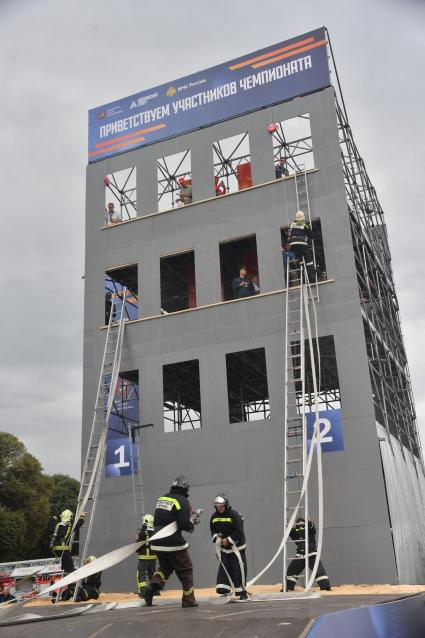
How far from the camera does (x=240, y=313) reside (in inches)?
651

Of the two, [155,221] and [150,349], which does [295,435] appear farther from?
[155,221]

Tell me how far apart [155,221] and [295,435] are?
26.8 ft

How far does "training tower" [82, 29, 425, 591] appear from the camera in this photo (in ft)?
46.6

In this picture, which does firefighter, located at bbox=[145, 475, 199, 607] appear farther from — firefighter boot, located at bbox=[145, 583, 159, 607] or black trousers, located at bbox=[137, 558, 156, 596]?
black trousers, located at bbox=[137, 558, 156, 596]

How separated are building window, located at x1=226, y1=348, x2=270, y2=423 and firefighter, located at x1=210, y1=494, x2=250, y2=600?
27.4 ft

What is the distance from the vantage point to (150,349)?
57.3 ft

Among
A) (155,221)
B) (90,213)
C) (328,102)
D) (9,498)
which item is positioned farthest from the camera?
(9,498)

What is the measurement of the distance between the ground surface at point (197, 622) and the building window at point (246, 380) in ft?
34.0

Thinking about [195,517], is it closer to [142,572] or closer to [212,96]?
[142,572]

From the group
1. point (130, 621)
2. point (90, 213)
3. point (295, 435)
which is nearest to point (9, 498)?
point (90, 213)

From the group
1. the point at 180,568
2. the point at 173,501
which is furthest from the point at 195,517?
the point at 180,568

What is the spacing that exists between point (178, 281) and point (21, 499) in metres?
29.8

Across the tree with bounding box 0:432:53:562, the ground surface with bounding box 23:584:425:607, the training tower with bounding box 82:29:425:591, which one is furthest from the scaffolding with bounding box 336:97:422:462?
the tree with bounding box 0:432:53:562

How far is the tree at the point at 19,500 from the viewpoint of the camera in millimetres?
42281
